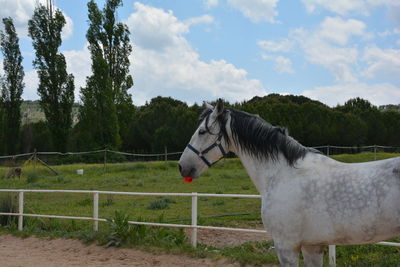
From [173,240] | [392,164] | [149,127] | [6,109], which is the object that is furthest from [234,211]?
[149,127]

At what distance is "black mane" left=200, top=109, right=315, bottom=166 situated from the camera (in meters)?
3.15

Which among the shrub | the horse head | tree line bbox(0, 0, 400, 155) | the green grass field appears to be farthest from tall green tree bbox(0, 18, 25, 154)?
the horse head

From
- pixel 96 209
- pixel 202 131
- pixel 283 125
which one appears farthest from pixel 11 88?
pixel 202 131

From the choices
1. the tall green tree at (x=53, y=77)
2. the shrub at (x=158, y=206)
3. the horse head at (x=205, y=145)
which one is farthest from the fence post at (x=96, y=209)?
the tall green tree at (x=53, y=77)

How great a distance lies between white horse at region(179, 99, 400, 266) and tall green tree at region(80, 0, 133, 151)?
25.9 meters

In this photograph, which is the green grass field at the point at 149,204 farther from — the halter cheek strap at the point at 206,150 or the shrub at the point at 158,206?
the halter cheek strap at the point at 206,150

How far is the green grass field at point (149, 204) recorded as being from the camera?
5.43m

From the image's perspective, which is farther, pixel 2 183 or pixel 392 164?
pixel 2 183

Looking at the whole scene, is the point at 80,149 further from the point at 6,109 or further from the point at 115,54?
the point at 115,54

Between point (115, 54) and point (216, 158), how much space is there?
27775mm

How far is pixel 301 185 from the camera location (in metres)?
2.93

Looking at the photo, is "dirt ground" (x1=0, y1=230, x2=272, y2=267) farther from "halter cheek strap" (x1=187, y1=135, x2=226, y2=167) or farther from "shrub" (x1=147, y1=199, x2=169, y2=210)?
"shrub" (x1=147, y1=199, x2=169, y2=210)

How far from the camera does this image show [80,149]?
33.8m

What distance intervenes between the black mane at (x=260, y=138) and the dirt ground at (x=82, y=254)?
2646 millimetres
